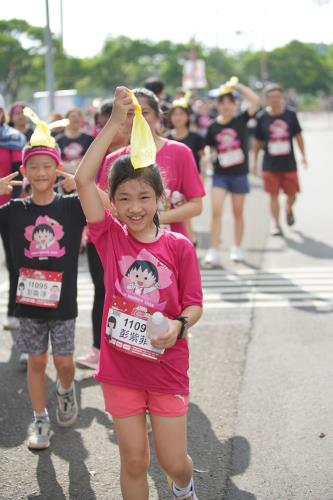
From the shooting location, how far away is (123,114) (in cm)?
335

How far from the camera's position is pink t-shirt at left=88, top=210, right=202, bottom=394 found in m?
3.38

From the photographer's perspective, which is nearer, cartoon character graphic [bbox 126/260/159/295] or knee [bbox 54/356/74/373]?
cartoon character graphic [bbox 126/260/159/295]

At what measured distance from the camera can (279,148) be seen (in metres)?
11.3

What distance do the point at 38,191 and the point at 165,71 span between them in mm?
114860

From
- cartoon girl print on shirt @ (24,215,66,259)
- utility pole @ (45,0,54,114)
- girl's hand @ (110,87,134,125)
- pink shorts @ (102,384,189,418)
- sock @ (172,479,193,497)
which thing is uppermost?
utility pole @ (45,0,54,114)

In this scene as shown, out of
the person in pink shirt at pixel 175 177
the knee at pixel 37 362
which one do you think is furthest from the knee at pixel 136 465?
the person in pink shirt at pixel 175 177

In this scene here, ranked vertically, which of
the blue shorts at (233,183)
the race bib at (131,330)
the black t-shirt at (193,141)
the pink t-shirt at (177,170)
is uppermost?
the pink t-shirt at (177,170)

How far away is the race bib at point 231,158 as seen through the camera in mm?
9680

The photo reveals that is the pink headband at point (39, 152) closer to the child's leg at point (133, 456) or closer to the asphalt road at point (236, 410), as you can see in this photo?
the asphalt road at point (236, 410)

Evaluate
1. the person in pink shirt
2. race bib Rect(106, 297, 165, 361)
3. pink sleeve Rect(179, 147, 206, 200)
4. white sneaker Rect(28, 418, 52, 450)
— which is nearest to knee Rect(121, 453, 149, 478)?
race bib Rect(106, 297, 165, 361)

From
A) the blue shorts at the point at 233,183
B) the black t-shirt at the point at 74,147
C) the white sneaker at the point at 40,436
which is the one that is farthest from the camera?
the blue shorts at the point at 233,183

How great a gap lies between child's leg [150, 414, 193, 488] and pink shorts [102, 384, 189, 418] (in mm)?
29

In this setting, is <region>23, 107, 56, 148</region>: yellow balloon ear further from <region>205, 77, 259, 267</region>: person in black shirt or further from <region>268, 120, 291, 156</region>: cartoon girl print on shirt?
<region>268, 120, 291, 156</region>: cartoon girl print on shirt

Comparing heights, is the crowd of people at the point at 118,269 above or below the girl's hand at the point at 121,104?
below
